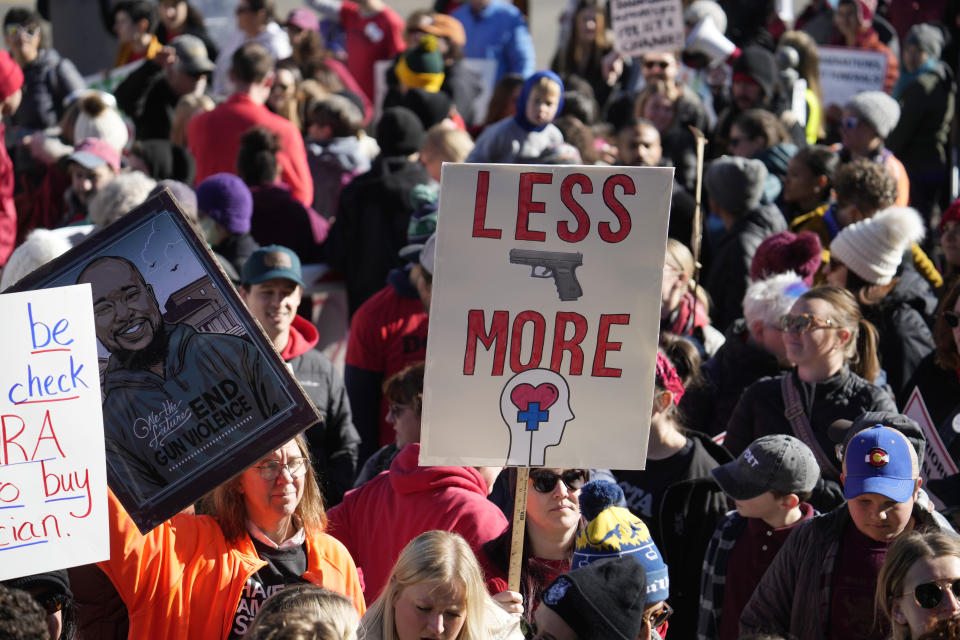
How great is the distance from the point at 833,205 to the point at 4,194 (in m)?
4.65

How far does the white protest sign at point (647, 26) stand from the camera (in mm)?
10659

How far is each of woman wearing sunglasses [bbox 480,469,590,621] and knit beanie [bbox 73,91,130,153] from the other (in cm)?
562

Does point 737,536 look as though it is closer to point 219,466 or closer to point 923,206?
point 219,466

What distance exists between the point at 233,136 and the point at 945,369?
5.25 meters

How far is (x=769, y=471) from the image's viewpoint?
4246 millimetres

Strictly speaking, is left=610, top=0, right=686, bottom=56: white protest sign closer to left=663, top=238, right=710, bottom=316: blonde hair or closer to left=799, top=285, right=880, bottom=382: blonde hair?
left=663, top=238, right=710, bottom=316: blonde hair

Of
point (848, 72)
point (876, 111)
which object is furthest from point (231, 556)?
point (848, 72)

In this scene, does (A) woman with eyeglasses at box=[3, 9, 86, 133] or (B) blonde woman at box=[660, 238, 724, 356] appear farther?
(A) woman with eyeglasses at box=[3, 9, 86, 133]

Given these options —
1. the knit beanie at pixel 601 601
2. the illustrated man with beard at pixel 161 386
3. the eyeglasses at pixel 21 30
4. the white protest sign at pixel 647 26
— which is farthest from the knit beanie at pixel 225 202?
the eyeglasses at pixel 21 30

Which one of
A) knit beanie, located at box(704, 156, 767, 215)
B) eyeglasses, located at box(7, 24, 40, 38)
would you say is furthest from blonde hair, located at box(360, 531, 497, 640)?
eyeglasses, located at box(7, 24, 40, 38)

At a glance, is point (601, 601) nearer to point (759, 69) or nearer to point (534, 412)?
point (534, 412)

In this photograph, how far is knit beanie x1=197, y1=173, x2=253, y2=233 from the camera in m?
6.85

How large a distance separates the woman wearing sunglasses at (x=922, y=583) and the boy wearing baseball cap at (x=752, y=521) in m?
0.74

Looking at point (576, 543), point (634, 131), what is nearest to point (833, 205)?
point (634, 131)
